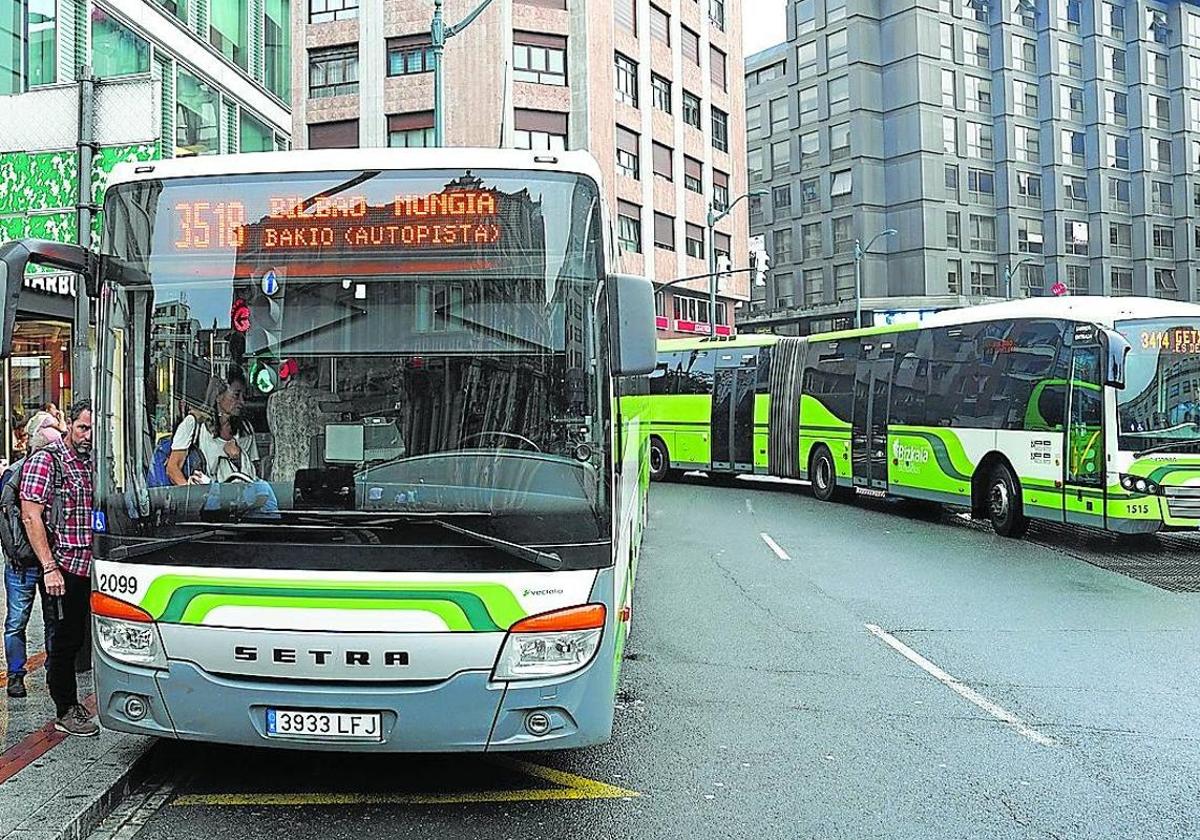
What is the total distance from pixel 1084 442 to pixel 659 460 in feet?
44.7

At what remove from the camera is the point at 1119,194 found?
7569cm

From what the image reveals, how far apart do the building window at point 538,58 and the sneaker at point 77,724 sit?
1636 inches

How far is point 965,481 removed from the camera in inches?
666

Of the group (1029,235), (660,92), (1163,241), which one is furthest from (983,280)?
(660,92)

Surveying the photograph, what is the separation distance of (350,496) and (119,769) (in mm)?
1828

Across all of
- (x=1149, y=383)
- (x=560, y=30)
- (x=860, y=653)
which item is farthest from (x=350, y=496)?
(x=560, y=30)

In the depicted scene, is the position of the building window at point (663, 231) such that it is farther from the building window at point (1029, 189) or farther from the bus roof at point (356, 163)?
the bus roof at point (356, 163)

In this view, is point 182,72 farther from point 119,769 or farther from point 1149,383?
→ point 119,769

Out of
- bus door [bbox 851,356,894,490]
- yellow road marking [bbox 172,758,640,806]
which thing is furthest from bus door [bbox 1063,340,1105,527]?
yellow road marking [bbox 172,758,640,806]

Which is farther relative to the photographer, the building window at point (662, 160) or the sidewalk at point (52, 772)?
the building window at point (662, 160)

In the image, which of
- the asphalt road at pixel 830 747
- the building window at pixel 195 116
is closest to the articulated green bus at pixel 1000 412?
the asphalt road at pixel 830 747

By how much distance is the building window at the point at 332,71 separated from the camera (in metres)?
47.6

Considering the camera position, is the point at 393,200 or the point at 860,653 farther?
the point at 860,653

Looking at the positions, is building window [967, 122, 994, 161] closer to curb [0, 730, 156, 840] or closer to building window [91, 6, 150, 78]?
building window [91, 6, 150, 78]
